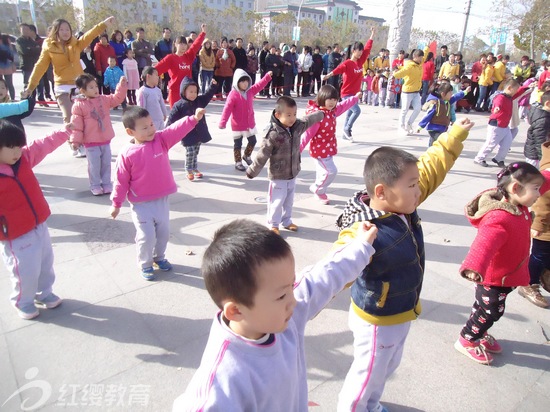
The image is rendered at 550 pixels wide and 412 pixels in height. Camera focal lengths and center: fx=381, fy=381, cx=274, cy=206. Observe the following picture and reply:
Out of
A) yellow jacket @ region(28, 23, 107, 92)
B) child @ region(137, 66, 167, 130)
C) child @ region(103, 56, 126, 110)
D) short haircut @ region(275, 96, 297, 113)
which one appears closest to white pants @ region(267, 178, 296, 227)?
short haircut @ region(275, 96, 297, 113)

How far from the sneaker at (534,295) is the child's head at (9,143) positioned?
412cm

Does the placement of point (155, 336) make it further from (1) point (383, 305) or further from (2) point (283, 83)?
(2) point (283, 83)

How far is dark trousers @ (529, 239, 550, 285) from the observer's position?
319 centimetres

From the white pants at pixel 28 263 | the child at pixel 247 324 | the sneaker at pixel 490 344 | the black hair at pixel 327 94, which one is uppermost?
the black hair at pixel 327 94

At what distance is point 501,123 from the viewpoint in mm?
6652

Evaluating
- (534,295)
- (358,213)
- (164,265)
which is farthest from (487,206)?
(164,265)

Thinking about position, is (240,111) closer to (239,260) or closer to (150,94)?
(150,94)

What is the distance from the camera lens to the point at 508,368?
2525 mm

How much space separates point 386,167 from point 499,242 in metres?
0.96

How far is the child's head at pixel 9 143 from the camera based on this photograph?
98.1 inches

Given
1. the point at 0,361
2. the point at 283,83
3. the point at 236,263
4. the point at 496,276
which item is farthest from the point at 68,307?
the point at 283,83

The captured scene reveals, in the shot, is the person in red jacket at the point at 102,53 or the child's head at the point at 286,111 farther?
the person in red jacket at the point at 102,53

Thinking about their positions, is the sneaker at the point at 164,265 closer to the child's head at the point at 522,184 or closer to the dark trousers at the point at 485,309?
the dark trousers at the point at 485,309

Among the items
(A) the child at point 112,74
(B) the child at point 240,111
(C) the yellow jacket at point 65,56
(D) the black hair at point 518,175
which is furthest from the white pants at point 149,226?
(A) the child at point 112,74
